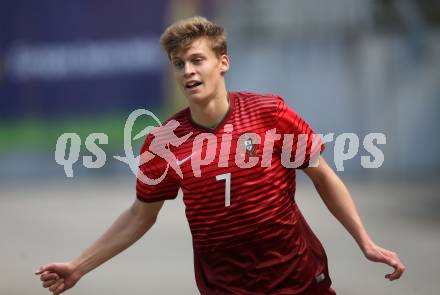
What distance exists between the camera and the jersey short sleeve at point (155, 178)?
4.15 metres

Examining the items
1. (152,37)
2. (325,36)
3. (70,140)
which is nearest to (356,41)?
(325,36)

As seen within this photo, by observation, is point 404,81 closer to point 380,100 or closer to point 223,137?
point 380,100

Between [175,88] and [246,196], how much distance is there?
391 inches

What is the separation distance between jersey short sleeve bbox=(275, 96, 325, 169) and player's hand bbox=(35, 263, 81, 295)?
1246 millimetres

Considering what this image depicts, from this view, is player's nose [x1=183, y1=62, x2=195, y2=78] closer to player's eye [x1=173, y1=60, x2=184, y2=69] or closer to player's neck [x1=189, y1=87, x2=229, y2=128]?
player's eye [x1=173, y1=60, x2=184, y2=69]

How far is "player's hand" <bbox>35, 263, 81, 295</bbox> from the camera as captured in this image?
4.25m

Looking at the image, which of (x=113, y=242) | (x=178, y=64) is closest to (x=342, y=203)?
(x=178, y=64)

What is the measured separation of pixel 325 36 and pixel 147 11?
118 inches

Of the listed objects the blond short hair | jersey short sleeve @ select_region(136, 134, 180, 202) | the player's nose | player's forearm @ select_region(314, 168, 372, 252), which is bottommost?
player's forearm @ select_region(314, 168, 372, 252)

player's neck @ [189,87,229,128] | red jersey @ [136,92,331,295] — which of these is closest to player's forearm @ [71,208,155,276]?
red jersey @ [136,92,331,295]

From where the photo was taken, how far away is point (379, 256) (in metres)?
4.10

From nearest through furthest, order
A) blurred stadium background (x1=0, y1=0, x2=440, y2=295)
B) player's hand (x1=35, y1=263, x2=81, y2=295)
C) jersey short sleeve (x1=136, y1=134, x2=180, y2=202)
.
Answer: jersey short sleeve (x1=136, y1=134, x2=180, y2=202) → player's hand (x1=35, y1=263, x2=81, y2=295) → blurred stadium background (x1=0, y1=0, x2=440, y2=295)

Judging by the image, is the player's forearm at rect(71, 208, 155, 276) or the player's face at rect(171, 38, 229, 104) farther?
the player's forearm at rect(71, 208, 155, 276)

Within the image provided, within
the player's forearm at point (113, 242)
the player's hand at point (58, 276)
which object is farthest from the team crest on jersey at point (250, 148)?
the player's hand at point (58, 276)
